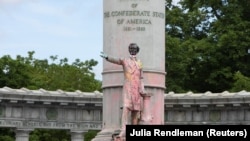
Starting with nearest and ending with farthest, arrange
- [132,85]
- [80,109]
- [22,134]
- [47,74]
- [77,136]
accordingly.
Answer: [132,85] → [22,134] → [77,136] → [80,109] → [47,74]

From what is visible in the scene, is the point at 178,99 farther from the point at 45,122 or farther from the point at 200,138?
the point at 200,138

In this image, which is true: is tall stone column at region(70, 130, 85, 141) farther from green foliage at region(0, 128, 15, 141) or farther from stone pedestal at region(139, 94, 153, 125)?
stone pedestal at region(139, 94, 153, 125)

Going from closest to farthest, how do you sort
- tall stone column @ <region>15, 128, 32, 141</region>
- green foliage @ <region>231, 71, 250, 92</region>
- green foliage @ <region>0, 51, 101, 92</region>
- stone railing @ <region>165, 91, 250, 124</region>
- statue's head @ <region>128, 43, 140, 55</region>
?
statue's head @ <region>128, 43, 140, 55</region> → stone railing @ <region>165, 91, 250, 124</region> → tall stone column @ <region>15, 128, 32, 141</region> → green foliage @ <region>231, 71, 250, 92</region> → green foliage @ <region>0, 51, 101, 92</region>

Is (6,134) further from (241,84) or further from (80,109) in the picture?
(241,84)

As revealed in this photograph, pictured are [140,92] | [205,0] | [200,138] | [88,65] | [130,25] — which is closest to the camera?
[200,138]

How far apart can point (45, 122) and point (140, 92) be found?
19.1 metres

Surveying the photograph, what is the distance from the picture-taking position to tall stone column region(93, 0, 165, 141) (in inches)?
1657

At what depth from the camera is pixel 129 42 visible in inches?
1656

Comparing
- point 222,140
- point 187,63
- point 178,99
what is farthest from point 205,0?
point 222,140

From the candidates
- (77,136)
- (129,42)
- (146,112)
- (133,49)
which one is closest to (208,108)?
(77,136)

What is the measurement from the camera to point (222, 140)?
28.2 m

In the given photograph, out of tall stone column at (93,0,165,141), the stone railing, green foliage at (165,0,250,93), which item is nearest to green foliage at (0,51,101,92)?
green foliage at (165,0,250,93)

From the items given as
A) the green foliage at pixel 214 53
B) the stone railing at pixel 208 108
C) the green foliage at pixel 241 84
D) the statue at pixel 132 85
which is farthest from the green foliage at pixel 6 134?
the statue at pixel 132 85

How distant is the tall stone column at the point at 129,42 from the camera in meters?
42.1
